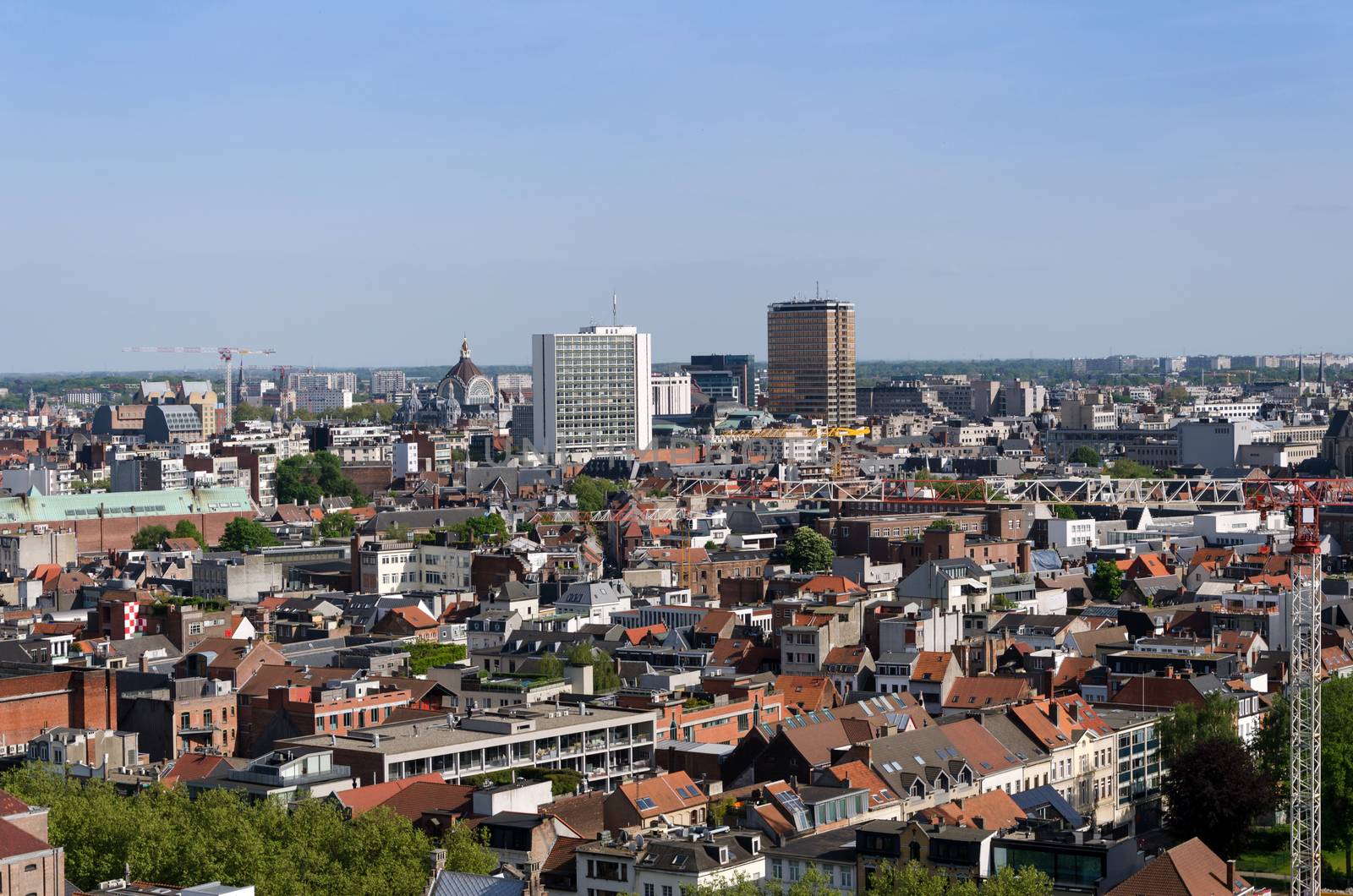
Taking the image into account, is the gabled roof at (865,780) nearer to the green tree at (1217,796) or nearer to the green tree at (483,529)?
the green tree at (1217,796)

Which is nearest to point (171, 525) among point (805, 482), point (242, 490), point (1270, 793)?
point (242, 490)

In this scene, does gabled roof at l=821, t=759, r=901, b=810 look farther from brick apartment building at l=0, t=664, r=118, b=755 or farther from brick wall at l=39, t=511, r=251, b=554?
brick wall at l=39, t=511, r=251, b=554

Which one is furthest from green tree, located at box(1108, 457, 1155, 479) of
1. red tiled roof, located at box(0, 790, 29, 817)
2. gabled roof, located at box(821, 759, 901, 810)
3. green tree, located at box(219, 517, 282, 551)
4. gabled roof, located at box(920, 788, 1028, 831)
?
red tiled roof, located at box(0, 790, 29, 817)

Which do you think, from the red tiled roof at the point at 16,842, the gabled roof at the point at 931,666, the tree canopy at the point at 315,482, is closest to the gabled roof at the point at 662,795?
the red tiled roof at the point at 16,842

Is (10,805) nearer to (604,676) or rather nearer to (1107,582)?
(604,676)

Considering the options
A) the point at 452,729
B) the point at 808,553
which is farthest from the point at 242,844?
the point at 808,553

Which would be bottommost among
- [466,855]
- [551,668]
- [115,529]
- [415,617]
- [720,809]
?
[115,529]
